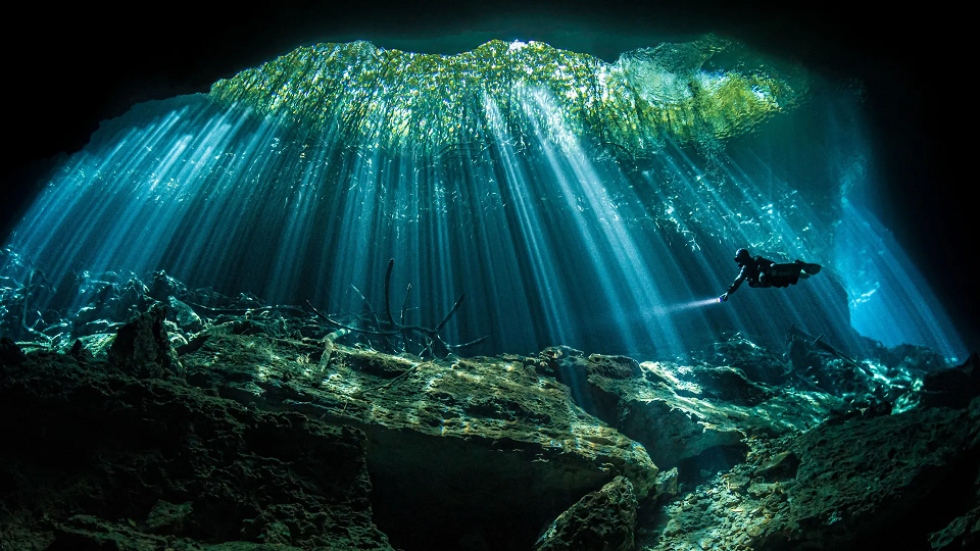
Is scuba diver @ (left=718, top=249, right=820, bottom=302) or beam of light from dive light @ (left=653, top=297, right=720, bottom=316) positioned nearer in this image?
scuba diver @ (left=718, top=249, right=820, bottom=302)

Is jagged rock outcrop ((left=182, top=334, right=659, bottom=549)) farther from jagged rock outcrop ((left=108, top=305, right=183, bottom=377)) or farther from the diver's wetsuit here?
the diver's wetsuit

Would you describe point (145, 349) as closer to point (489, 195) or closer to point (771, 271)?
point (771, 271)

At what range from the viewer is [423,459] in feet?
13.9

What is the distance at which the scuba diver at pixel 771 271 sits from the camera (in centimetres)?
490

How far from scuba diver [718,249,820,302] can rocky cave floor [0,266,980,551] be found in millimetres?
1844

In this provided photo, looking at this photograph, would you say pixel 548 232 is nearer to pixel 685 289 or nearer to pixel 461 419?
pixel 685 289

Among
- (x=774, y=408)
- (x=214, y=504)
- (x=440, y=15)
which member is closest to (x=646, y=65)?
(x=440, y=15)

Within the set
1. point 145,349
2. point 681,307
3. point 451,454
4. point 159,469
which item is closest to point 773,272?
point 451,454

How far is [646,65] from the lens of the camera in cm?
1038

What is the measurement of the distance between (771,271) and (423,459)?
4.95m

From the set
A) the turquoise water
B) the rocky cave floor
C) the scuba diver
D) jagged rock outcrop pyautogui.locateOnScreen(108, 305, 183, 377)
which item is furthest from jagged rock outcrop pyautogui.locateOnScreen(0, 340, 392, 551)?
the turquoise water

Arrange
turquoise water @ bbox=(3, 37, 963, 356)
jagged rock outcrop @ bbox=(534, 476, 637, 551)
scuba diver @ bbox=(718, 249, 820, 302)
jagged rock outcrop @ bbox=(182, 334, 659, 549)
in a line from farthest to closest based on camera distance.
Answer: turquoise water @ bbox=(3, 37, 963, 356), scuba diver @ bbox=(718, 249, 820, 302), jagged rock outcrop @ bbox=(182, 334, 659, 549), jagged rock outcrop @ bbox=(534, 476, 637, 551)

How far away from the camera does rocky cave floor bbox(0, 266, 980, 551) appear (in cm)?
273

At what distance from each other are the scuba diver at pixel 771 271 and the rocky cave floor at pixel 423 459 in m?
1.84
